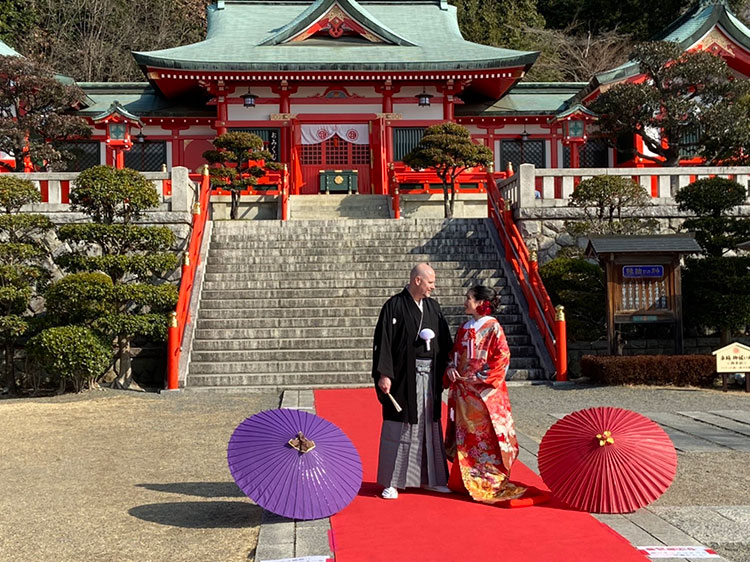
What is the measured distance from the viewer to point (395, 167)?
21484 millimetres

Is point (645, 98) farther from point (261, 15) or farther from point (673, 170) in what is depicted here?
point (261, 15)

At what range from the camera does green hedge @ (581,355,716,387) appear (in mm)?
10930

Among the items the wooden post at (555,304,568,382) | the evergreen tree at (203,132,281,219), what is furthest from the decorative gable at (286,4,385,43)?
the wooden post at (555,304,568,382)

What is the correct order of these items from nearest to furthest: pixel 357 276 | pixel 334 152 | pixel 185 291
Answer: pixel 185 291 → pixel 357 276 → pixel 334 152

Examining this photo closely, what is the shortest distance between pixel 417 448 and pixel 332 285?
827 centimetres

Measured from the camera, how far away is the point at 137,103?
2391 cm

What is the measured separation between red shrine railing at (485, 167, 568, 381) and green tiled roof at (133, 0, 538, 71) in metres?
7.14

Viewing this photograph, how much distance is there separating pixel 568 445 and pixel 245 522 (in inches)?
83.4

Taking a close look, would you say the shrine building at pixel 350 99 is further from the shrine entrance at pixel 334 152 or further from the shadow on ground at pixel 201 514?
the shadow on ground at pixel 201 514

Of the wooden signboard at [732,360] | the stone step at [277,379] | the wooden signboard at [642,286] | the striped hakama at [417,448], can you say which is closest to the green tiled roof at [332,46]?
the wooden signboard at [642,286]

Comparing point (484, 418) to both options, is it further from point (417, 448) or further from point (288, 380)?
point (288, 380)

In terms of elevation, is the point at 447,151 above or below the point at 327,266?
above

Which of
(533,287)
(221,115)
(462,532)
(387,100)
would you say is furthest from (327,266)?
(462,532)

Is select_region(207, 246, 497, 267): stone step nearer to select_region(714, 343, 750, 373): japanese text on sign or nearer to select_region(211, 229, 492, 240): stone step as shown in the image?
select_region(211, 229, 492, 240): stone step
